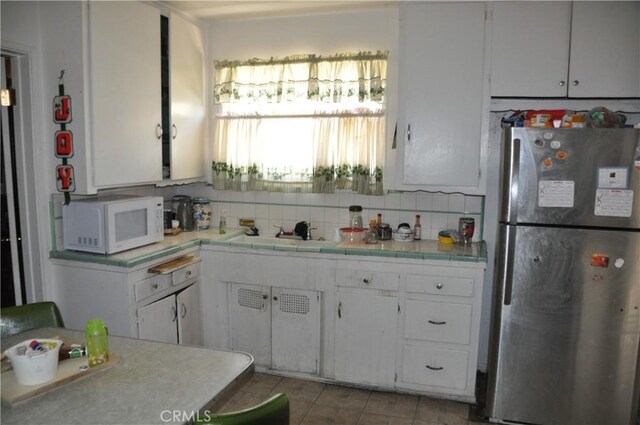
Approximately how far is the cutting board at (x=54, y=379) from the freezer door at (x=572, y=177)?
1.98 metres

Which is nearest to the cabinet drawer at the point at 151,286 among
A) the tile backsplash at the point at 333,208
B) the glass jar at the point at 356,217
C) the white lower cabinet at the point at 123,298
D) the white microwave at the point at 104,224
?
the white lower cabinet at the point at 123,298

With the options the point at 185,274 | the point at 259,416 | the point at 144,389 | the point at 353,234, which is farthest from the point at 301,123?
the point at 259,416

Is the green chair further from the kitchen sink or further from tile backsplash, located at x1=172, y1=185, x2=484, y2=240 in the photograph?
tile backsplash, located at x1=172, y1=185, x2=484, y2=240

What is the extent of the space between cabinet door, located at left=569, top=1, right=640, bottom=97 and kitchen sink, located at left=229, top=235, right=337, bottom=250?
1.76 meters

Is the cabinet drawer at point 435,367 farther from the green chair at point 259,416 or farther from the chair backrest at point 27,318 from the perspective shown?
the chair backrest at point 27,318

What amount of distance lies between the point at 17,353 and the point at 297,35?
8.74 feet

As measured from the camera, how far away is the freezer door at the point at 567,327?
2357mm

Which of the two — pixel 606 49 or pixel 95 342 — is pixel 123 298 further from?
pixel 606 49

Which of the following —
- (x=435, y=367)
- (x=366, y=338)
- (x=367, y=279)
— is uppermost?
(x=367, y=279)

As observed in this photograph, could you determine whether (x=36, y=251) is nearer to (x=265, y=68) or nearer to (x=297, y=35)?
(x=265, y=68)

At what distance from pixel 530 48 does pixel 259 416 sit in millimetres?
2496

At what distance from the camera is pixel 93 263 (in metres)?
2.62

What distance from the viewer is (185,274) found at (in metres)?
3.02

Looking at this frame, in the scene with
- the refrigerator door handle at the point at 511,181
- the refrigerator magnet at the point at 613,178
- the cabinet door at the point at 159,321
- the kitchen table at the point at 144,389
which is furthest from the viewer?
the cabinet door at the point at 159,321
